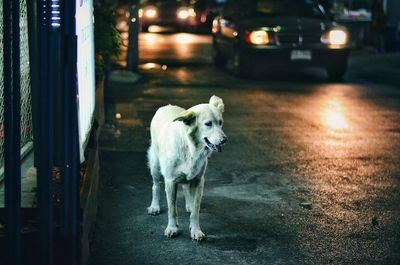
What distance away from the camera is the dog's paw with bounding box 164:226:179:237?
5875mm

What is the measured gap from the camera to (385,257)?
18.1ft

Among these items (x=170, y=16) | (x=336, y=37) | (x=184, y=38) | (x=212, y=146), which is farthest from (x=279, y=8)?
(x=170, y=16)

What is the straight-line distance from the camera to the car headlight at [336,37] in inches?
648

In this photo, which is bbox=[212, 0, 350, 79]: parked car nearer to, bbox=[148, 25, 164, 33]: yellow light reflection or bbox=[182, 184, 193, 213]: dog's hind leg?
bbox=[182, 184, 193, 213]: dog's hind leg

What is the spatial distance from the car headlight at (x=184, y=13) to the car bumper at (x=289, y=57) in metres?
17.2

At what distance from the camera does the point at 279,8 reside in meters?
17.8

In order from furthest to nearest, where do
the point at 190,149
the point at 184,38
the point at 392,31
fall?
the point at 184,38 < the point at 392,31 < the point at 190,149

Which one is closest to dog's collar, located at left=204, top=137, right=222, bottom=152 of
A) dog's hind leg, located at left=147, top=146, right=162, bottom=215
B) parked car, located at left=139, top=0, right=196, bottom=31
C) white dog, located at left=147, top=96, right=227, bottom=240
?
white dog, located at left=147, top=96, right=227, bottom=240

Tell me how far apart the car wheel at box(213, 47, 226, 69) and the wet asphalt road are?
4.02 metres

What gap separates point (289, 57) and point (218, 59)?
3165 mm

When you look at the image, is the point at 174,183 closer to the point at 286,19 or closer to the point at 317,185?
the point at 317,185

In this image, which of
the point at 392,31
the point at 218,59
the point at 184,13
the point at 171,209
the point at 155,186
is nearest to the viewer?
the point at 171,209

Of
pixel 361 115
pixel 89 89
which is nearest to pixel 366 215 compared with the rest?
pixel 89 89

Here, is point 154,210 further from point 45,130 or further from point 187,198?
point 45,130
